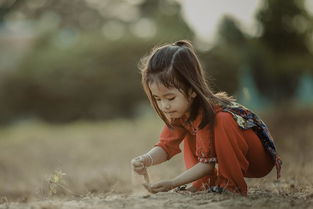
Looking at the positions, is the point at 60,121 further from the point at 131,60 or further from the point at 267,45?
the point at 267,45

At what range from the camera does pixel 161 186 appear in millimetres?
3076

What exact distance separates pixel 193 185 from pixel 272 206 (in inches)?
29.9

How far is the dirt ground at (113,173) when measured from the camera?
2898 mm

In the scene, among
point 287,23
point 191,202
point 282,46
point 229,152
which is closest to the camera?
point 191,202

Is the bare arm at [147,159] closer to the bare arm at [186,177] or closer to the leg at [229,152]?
the bare arm at [186,177]

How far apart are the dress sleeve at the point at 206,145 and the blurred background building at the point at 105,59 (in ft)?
29.5

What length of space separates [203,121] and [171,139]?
43cm

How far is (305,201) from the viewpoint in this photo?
291 cm

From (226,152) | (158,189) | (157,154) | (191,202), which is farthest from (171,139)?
(191,202)

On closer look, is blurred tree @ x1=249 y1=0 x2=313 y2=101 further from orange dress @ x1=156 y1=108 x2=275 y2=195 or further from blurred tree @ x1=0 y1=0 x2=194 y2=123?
orange dress @ x1=156 y1=108 x2=275 y2=195

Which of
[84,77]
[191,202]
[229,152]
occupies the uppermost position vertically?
[84,77]

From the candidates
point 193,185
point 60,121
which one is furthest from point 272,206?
point 60,121

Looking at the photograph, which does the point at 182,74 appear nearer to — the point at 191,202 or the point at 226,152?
the point at 226,152

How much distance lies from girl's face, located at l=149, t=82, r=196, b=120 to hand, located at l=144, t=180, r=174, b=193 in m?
0.39
